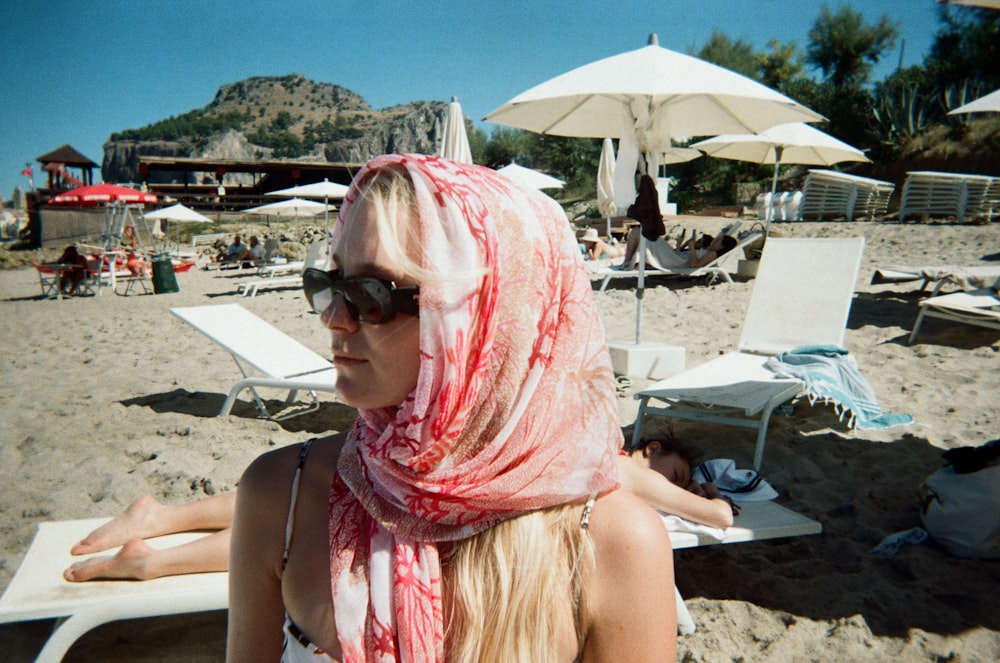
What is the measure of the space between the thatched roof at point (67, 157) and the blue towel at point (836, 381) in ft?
132

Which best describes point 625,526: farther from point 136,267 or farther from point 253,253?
point 253,253

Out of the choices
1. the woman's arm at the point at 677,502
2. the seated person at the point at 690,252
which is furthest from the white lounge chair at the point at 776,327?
the seated person at the point at 690,252

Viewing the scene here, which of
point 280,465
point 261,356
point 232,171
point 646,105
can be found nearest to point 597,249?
point 646,105

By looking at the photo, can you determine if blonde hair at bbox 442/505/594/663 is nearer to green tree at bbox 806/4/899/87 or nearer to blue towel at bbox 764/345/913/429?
blue towel at bbox 764/345/913/429

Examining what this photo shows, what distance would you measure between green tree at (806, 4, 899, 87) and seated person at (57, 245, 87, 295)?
109ft

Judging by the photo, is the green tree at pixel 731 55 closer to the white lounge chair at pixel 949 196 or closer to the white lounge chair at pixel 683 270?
the white lounge chair at pixel 949 196

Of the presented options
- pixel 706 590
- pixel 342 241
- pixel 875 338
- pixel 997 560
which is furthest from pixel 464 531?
pixel 875 338

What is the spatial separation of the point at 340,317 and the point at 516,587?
1.59ft

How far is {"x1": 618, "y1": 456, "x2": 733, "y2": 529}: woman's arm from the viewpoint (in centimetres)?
A: 234

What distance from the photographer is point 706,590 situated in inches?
102

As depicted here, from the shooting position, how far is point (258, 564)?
1000 mm

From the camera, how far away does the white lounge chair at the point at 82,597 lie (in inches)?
60.6

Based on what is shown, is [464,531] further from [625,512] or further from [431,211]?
[431,211]

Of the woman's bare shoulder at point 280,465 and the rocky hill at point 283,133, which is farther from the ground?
the rocky hill at point 283,133
